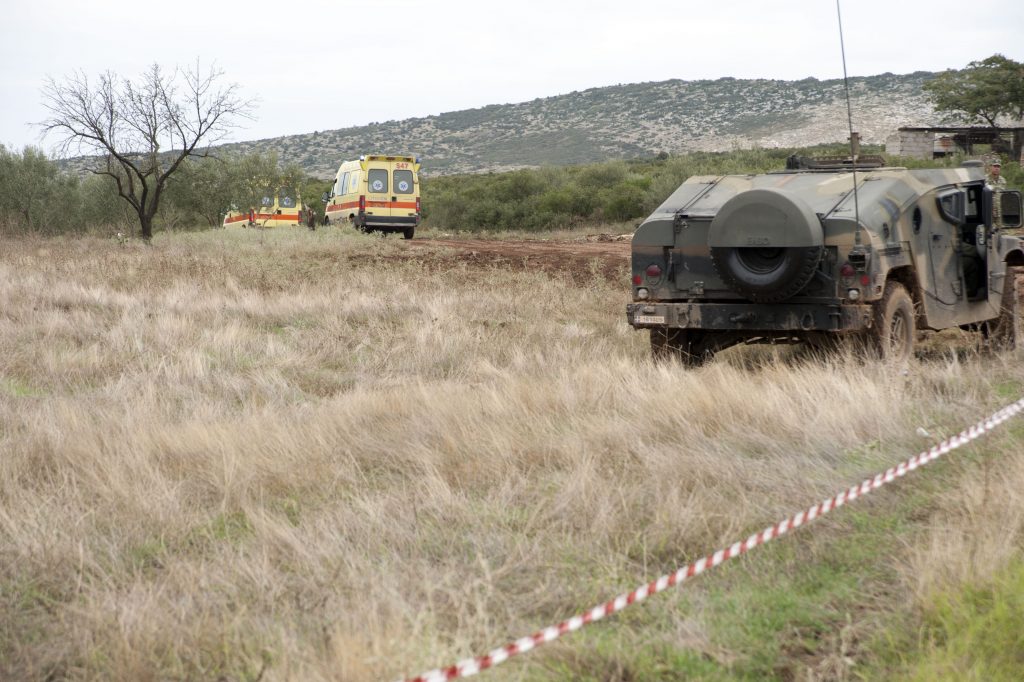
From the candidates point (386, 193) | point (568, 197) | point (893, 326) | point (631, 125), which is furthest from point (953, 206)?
point (631, 125)

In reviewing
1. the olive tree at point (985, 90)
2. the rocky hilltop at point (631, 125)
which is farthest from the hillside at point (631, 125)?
the olive tree at point (985, 90)

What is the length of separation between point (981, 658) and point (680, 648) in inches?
35.6

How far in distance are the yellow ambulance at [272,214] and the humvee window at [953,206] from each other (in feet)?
89.6

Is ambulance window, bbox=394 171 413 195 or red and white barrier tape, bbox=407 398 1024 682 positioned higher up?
ambulance window, bbox=394 171 413 195

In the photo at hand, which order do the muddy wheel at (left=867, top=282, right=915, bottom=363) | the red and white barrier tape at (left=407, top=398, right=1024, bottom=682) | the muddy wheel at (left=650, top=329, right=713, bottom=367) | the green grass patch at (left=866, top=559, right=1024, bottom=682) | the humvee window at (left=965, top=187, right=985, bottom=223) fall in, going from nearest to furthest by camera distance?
the red and white barrier tape at (left=407, top=398, right=1024, bottom=682) < the green grass patch at (left=866, top=559, right=1024, bottom=682) < the muddy wheel at (left=867, top=282, right=915, bottom=363) < the muddy wheel at (left=650, top=329, right=713, bottom=367) < the humvee window at (left=965, top=187, right=985, bottom=223)

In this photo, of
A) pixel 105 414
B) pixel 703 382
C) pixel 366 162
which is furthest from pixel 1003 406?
pixel 366 162

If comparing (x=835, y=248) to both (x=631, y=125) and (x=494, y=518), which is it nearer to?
(x=494, y=518)

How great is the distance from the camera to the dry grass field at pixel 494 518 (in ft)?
11.6

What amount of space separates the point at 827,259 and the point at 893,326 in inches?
36.4

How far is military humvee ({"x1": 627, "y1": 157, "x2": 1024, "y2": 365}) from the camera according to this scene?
25.9ft

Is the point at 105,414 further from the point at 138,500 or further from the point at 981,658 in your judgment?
the point at 981,658

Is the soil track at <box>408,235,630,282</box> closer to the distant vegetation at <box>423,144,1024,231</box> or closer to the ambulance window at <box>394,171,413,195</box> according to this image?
the ambulance window at <box>394,171,413,195</box>

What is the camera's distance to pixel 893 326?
27.7ft

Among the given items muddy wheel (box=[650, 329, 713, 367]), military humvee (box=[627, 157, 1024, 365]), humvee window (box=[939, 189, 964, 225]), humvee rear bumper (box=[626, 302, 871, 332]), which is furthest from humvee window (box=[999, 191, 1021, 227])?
muddy wheel (box=[650, 329, 713, 367])
